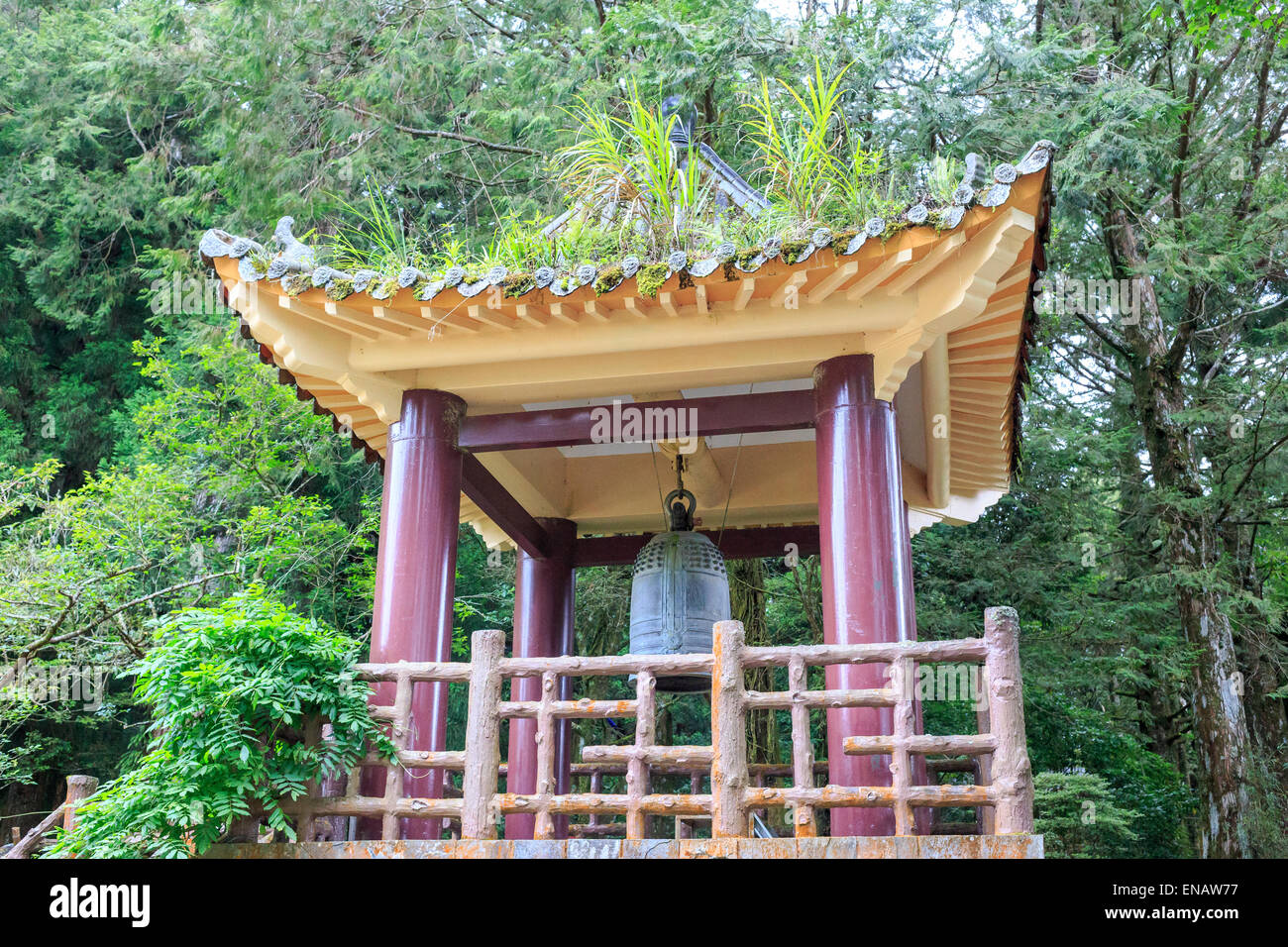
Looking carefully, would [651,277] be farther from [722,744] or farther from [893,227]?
[722,744]

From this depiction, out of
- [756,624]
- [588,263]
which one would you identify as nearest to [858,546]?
[588,263]

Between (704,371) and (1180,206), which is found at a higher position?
(1180,206)

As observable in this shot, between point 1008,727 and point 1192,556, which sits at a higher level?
point 1192,556

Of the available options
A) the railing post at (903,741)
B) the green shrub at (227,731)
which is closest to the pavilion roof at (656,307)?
the green shrub at (227,731)

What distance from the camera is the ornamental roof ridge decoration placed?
468 cm

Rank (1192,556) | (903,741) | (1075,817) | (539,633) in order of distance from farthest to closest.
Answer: (1192,556) < (1075,817) < (539,633) < (903,741)

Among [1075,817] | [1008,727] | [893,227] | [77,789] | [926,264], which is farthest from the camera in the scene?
[1075,817]

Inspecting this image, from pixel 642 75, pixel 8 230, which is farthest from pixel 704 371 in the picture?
pixel 8 230

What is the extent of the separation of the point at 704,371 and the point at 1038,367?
10745mm

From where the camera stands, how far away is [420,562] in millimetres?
5676

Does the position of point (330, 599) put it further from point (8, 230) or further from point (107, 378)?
point (8, 230)

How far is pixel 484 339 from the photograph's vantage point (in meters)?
5.76

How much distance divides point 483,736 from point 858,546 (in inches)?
74.6

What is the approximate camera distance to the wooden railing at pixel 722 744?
4090 mm
